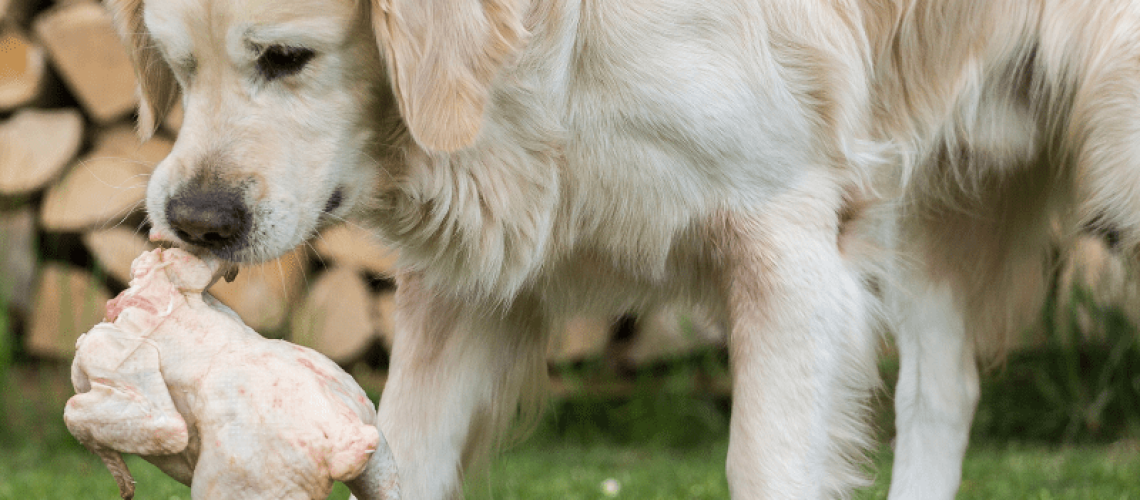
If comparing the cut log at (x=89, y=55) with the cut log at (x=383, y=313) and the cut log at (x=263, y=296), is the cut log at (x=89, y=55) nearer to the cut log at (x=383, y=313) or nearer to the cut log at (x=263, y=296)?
the cut log at (x=263, y=296)

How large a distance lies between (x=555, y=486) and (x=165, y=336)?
1.72 m

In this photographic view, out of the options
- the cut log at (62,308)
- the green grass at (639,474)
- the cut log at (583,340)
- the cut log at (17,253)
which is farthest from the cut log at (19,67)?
the cut log at (583,340)

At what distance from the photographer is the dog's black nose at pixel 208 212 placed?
1484mm

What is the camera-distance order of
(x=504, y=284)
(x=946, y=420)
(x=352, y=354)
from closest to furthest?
(x=504, y=284) → (x=946, y=420) → (x=352, y=354)

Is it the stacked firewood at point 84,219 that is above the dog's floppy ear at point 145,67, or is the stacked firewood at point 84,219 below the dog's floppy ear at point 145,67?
below

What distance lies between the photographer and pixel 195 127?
60.9 inches

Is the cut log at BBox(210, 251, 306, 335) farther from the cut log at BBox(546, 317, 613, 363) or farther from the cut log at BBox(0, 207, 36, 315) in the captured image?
the cut log at BBox(546, 317, 613, 363)

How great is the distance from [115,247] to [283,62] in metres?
2.28

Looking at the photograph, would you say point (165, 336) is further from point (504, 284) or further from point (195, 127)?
point (504, 284)

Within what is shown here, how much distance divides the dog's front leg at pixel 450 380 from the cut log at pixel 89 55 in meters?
1.86

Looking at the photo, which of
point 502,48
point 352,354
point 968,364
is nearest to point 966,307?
point 968,364

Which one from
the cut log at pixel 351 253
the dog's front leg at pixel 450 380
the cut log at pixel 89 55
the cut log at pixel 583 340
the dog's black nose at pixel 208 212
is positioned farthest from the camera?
the cut log at pixel 583 340

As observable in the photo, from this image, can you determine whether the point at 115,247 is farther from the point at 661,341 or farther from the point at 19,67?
the point at 661,341

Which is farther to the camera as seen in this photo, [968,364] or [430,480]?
[968,364]
